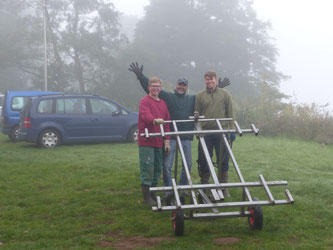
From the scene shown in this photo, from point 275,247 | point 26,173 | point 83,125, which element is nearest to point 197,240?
point 275,247

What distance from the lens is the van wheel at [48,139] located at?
14.1 metres

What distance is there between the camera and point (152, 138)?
6301mm

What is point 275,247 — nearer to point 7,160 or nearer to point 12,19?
point 7,160

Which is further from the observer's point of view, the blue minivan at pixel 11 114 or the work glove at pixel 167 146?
the blue minivan at pixel 11 114

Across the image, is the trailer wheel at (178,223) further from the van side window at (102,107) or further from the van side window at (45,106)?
the van side window at (102,107)

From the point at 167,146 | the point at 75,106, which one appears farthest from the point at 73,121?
the point at 167,146

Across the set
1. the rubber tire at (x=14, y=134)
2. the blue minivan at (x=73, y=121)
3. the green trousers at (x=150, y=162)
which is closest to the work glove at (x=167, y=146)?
the green trousers at (x=150, y=162)

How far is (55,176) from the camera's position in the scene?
30.1 feet

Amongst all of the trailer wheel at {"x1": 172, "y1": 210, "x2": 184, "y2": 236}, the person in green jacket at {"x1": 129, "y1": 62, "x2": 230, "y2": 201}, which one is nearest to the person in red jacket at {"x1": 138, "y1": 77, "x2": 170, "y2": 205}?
the person in green jacket at {"x1": 129, "y1": 62, "x2": 230, "y2": 201}

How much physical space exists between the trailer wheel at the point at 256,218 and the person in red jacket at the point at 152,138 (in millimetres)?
1663

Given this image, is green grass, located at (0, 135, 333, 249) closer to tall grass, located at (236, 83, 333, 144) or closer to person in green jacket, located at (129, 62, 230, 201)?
person in green jacket, located at (129, 62, 230, 201)

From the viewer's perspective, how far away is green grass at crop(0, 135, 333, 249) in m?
4.94

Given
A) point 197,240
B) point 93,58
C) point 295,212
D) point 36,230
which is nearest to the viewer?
point 197,240

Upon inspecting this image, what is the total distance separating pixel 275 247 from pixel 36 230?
284 centimetres
